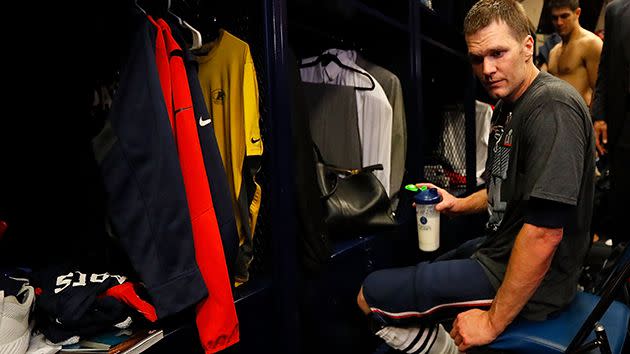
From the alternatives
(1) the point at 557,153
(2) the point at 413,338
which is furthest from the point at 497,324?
(1) the point at 557,153

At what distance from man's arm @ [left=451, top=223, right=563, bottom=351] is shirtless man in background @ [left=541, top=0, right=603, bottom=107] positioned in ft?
8.70

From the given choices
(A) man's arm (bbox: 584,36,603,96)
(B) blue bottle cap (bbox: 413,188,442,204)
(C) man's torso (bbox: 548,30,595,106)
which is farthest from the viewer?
(C) man's torso (bbox: 548,30,595,106)

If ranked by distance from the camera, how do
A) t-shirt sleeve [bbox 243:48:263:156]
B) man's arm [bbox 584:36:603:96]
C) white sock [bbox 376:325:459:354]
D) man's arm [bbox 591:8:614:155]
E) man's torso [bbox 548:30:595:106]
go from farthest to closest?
man's torso [bbox 548:30:595:106] < man's arm [bbox 584:36:603:96] < man's arm [bbox 591:8:614:155] < white sock [bbox 376:325:459:354] < t-shirt sleeve [bbox 243:48:263:156]

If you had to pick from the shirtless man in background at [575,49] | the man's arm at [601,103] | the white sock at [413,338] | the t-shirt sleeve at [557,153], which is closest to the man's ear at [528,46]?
the t-shirt sleeve at [557,153]

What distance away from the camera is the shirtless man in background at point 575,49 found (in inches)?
122

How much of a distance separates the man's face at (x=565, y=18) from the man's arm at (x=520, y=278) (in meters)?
2.78

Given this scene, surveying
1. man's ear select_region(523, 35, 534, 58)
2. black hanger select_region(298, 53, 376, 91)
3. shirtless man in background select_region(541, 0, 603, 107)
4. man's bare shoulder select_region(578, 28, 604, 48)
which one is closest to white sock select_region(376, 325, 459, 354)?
man's ear select_region(523, 35, 534, 58)

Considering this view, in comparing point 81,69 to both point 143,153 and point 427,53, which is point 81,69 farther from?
point 427,53

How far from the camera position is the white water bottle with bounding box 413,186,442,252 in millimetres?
1602

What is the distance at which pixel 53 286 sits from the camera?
3.09 ft

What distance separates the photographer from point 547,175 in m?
1.02

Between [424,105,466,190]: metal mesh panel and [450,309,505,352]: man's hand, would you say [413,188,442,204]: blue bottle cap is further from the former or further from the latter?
[424,105,466,190]: metal mesh panel

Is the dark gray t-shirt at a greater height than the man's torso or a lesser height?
lesser

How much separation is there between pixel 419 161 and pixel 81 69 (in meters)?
1.57
